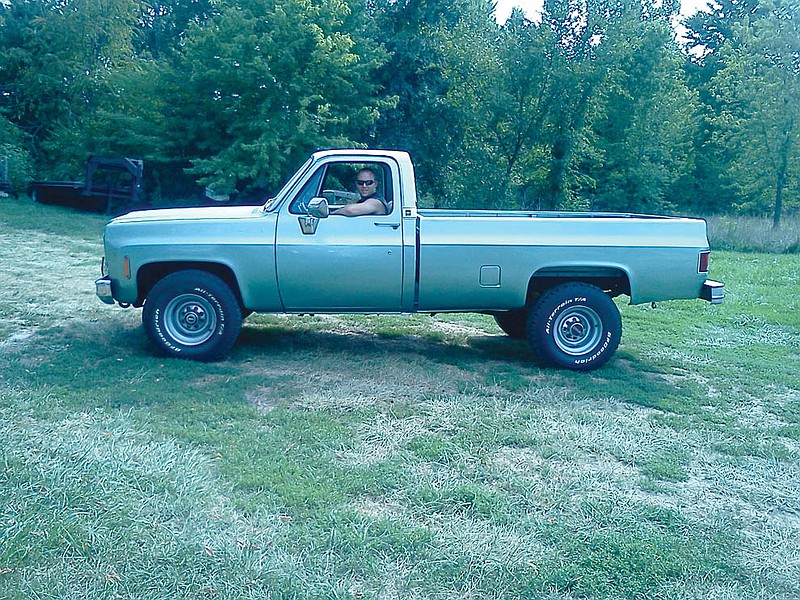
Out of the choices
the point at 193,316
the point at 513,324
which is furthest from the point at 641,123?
the point at 193,316

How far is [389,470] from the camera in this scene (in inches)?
178

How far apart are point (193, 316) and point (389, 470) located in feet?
9.95

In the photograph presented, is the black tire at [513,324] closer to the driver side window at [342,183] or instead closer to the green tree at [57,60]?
the driver side window at [342,183]

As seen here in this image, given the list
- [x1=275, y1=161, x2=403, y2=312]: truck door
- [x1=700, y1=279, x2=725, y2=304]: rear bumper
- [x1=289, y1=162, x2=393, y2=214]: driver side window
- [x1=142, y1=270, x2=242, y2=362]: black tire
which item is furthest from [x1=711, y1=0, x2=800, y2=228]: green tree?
[x1=142, y1=270, x2=242, y2=362]: black tire

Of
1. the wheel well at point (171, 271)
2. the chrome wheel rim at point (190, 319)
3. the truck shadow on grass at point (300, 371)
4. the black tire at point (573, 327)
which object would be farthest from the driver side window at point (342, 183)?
the black tire at point (573, 327)

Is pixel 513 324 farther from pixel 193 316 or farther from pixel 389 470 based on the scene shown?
pixel 389 470

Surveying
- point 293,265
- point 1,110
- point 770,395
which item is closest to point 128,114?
point 1,110

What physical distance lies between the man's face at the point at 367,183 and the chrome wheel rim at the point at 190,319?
170 centimetres

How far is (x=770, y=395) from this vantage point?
6418 millimetres

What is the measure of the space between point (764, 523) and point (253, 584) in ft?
8.64

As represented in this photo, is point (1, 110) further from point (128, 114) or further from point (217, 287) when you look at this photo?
point (217, 287)

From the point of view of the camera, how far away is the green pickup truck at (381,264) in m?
6.69

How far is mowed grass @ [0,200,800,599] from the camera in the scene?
344 cm

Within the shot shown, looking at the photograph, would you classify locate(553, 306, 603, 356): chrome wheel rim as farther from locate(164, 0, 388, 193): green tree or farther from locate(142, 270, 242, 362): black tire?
locate(164, 0, 388, 193): green tree
